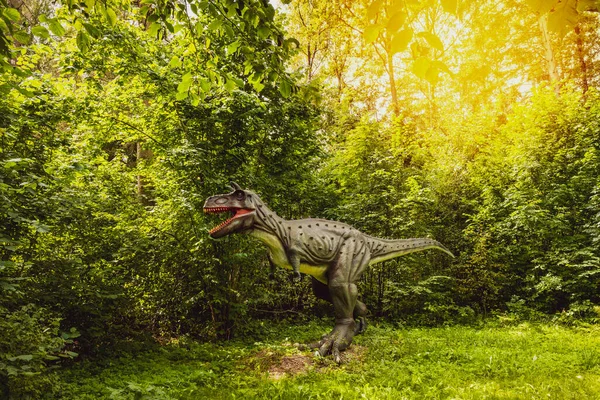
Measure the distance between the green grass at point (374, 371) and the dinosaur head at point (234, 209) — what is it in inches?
63.3

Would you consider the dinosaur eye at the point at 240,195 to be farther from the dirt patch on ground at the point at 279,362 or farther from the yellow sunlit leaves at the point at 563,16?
the yellow sunlit leaves at the point at 563,16

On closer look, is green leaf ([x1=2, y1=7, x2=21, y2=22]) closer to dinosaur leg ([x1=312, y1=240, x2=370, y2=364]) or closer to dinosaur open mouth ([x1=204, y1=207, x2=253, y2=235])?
dinosaur open mouth ([x1=204, y1=207, x2=253, y2=235])

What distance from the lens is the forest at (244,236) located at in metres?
2.46

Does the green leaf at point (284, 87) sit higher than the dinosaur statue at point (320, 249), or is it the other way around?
the green leaf at point (284, 87)

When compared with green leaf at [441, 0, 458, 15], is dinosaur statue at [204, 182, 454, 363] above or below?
below

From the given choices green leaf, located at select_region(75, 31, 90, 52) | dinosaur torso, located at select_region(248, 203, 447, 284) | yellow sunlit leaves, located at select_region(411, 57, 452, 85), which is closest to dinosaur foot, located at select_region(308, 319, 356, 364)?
dinosaur torso, located at select_region(248, 203, 447, 284)

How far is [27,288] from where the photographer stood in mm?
4188

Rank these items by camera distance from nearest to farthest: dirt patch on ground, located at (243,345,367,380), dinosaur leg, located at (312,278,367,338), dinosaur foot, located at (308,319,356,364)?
1. dirt patch on ground, located at (243,345,367,380)
2. dinosaur foot, located at (308,319,356,364)
3. dinosaur leg, located at (312,278,367,338)

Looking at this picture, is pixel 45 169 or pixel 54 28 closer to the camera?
pixel 54 28

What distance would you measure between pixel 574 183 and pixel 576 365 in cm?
470

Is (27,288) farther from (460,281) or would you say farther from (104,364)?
(460,281)

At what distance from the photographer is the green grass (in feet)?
11.5

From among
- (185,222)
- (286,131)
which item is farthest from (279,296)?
(286,131)

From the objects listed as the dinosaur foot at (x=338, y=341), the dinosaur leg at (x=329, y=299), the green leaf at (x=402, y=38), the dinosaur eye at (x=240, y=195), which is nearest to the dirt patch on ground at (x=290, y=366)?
the dinosaur foot at (x=338, y=341)
